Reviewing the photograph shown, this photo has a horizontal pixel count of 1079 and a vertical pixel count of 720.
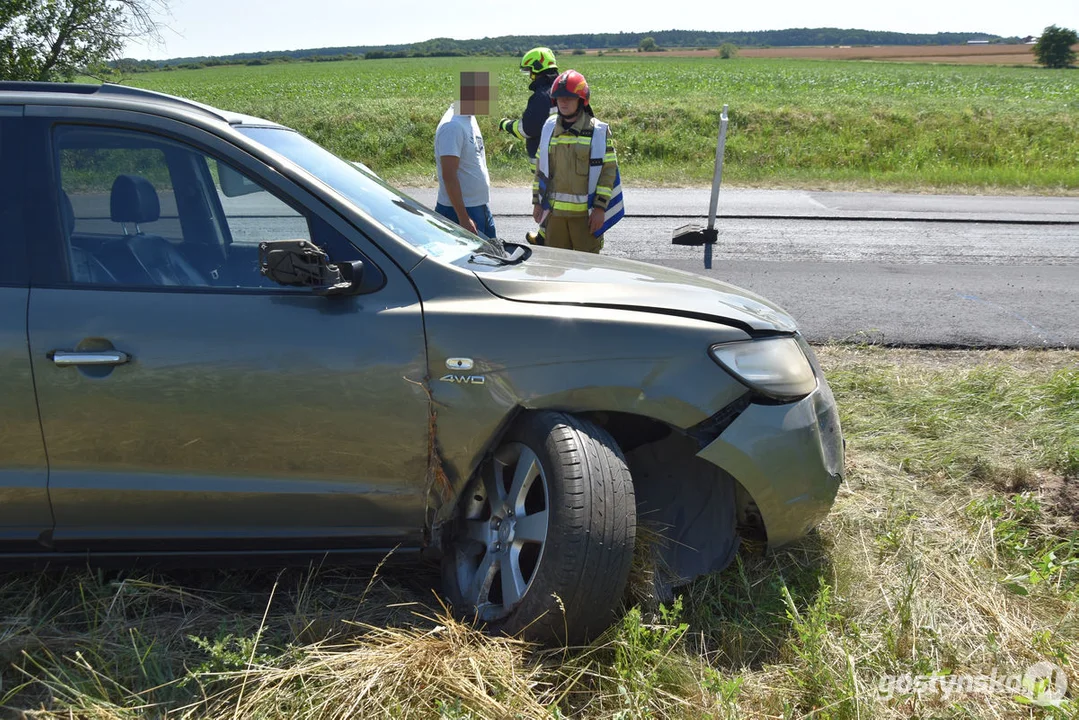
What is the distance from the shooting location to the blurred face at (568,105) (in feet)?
18.9

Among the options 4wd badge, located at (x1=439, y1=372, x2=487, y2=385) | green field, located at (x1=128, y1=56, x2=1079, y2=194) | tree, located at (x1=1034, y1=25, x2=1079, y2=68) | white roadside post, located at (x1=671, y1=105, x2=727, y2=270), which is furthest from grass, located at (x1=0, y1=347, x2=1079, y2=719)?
tree, located at (x1=1034, y1=25, x2=1079, y2=68)

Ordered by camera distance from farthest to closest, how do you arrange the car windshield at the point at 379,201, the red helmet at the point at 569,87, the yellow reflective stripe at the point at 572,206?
the yellow reflective stripe at the point at 572,206
the red helmet at the point at 569,87
the car windshield at the point at 379,201

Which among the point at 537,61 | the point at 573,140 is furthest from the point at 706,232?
the point at 573,140

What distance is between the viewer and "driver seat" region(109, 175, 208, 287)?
2760 mm

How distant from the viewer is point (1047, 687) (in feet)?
8.51

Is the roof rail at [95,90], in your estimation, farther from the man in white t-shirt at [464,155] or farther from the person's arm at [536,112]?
the person's arm at [536,112]

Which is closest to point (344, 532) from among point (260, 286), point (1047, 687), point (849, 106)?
point (260, 286)

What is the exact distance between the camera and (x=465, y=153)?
19.8ft

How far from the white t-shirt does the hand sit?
83cm

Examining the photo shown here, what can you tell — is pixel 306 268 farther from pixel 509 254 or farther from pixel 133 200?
pixel 509 254

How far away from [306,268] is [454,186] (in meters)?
3.52

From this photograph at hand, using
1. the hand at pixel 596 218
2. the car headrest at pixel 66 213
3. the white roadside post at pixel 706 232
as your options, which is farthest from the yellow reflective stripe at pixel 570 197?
the white roadside post at pixel 706 232

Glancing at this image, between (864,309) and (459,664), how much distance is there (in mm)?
5850

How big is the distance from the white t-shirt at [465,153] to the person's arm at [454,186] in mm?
35
